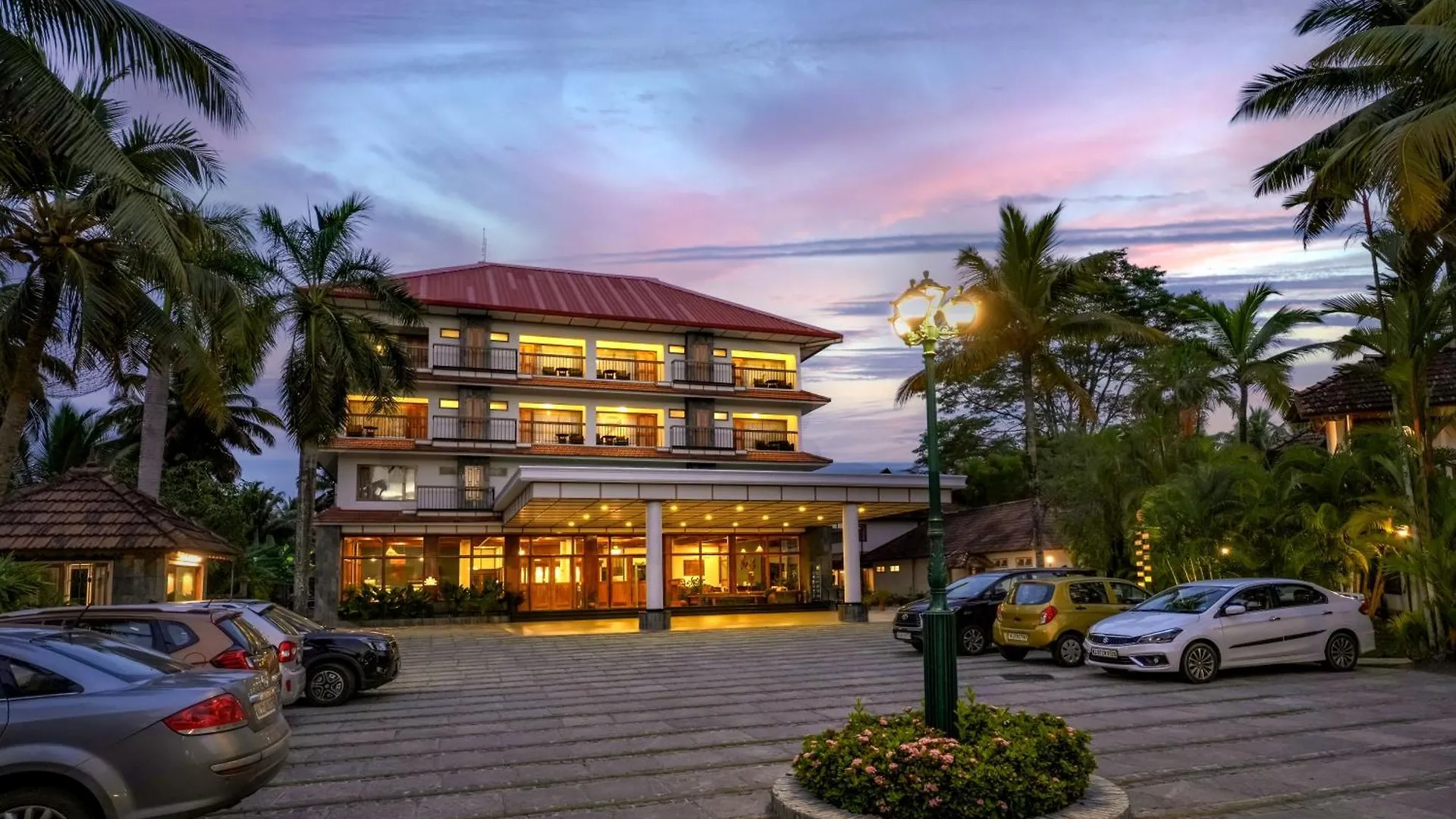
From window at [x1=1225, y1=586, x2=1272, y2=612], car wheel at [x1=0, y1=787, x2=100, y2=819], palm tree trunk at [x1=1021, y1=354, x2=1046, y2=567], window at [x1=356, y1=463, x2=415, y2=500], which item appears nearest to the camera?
car wheel at [x1=0, y1=787, x2=100, y2=819]

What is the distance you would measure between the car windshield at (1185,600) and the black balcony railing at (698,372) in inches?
1118

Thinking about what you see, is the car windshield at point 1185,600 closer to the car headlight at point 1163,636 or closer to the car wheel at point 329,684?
the car headlight at point 1163,636

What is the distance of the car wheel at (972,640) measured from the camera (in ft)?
62.7

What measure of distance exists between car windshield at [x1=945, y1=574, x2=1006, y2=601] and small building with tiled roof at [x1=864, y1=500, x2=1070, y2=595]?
11.9 metres

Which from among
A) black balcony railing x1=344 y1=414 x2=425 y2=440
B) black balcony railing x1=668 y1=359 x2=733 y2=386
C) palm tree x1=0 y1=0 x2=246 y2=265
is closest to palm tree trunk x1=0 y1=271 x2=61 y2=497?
palm tree x1=0 y1=0 x2=246 y2=265

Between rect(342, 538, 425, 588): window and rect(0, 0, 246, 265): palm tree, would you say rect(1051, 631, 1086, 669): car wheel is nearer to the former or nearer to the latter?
rect(0, 0, 246, 265): palm tree

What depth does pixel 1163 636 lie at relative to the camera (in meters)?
14.3

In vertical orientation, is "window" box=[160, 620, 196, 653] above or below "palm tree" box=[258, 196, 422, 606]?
below

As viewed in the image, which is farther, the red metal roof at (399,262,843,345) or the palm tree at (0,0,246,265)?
the red metal roof at (399,262,843,345)

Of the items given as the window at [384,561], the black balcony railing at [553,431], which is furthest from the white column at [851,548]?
the window at [384,561]

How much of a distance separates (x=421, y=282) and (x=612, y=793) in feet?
122

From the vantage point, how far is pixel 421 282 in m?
42.3

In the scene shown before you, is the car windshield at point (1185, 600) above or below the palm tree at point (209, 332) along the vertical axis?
below

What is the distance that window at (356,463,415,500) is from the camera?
38.8 meters
